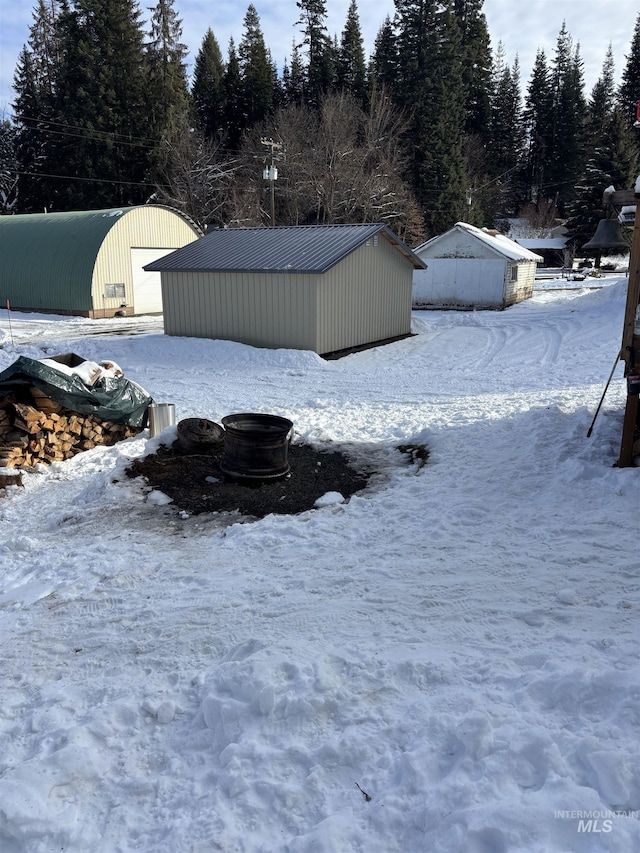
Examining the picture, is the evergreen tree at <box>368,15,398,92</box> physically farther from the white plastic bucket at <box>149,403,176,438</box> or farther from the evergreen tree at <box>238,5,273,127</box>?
the white plastic bucket at <box>149,403,176,438</box>

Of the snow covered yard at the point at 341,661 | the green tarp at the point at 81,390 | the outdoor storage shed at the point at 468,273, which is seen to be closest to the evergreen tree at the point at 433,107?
the outdoor storage shed at the point at 468,273

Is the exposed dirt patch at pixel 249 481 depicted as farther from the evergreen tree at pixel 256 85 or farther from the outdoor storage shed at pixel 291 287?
the evergreen tree at pixel 256 85

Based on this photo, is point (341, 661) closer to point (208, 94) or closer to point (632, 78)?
point (208, 94)

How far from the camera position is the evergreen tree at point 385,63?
164 ft

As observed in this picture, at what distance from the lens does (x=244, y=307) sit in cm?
1702

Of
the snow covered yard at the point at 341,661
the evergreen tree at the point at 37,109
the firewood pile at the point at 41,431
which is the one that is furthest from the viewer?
the evergreen tree at the point at 37,109

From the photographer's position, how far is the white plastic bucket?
29.5 ft

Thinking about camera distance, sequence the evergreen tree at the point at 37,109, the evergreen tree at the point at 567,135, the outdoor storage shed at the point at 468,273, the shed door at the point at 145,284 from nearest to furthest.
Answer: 1. the shed door at the point at 145,284
2. the outdoor storage shed at the point at 468,273
3. the evergreen tree at the point at 37,109
4. the evergreen tree at the point at 567,135

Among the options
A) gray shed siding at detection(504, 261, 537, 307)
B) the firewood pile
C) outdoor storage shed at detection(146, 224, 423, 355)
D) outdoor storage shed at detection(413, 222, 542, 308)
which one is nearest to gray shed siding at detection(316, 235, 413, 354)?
outdoor storage shed at detection(146, 224, 423, 355)

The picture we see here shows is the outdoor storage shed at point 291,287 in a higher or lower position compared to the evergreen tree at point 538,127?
lower

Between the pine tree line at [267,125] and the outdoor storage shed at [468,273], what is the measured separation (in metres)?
10.1

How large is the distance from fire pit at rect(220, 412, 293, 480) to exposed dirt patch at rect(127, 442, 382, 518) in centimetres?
10

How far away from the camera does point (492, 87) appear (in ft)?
198

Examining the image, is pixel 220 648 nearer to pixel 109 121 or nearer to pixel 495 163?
pixel 109 121
